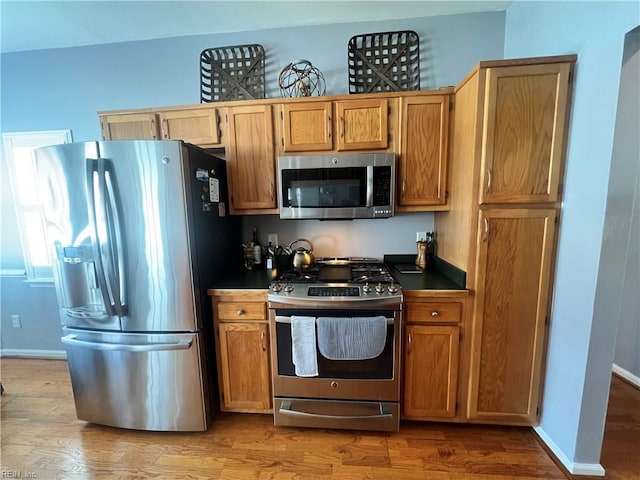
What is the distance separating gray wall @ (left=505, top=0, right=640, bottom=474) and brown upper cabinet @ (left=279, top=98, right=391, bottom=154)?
97 cm

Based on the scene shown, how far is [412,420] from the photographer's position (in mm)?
1738

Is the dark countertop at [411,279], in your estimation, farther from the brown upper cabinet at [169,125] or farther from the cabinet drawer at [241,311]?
the brown upper cabinet at [169,125]

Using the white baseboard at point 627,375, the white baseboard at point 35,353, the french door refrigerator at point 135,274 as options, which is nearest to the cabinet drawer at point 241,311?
the french door refrigerator at point 135,274

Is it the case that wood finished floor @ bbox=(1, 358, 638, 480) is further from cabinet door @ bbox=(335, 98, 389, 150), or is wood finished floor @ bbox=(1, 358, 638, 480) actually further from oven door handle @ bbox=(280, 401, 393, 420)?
cabinet door @ bbox=(335, 98, 389, 150)

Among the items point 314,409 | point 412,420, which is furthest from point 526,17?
point 314,409

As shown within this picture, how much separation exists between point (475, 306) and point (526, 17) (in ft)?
6.23

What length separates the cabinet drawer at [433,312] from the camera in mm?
1577

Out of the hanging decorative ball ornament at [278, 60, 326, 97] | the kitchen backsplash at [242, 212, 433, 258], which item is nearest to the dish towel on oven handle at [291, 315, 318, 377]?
the kitchen backsplash at [242, 212, 433, 258]

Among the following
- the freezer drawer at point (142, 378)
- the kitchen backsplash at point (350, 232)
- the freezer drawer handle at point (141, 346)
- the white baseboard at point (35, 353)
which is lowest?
the white baseboard at point (35, 353)

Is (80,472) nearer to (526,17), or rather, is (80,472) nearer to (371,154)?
(371,154)

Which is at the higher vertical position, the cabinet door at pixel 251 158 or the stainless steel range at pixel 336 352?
the cabinet door at pixel 251 158

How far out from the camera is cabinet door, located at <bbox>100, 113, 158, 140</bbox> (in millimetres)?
1959

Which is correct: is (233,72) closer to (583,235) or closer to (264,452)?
(583,235)

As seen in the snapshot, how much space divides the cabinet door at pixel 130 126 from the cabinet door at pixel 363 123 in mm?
1395
